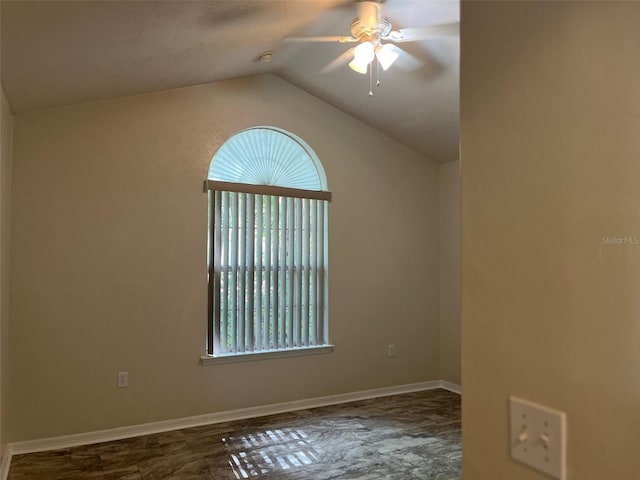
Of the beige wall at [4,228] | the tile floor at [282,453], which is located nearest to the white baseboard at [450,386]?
the tile floor at [282,453]

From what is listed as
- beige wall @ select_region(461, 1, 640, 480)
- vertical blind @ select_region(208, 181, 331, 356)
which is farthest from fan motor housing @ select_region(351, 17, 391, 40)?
beige wall @ select_region(461, 1, 640, 480)

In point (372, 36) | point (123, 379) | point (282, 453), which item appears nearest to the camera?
point (372, 36)

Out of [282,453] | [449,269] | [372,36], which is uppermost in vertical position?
[372,36]

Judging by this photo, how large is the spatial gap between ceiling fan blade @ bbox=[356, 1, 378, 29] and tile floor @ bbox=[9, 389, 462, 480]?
2730mm

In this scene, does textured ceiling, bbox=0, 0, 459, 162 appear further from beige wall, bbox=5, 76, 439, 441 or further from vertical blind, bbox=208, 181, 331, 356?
vertical blind, bbox=208, 181, 331, 356

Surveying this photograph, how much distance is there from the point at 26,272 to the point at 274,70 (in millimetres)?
2522

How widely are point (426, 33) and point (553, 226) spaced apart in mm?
2549

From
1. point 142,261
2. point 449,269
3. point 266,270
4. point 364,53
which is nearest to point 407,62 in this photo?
point 364,53

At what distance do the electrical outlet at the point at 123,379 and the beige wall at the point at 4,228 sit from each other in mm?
724

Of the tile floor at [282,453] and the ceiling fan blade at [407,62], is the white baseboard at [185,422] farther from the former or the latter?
the ceiling fan blade at [407,62]

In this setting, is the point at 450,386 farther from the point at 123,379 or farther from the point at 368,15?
the point at 368,15

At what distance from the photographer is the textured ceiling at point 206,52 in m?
2.19

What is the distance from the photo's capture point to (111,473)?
298cm

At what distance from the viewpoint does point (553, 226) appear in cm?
81
